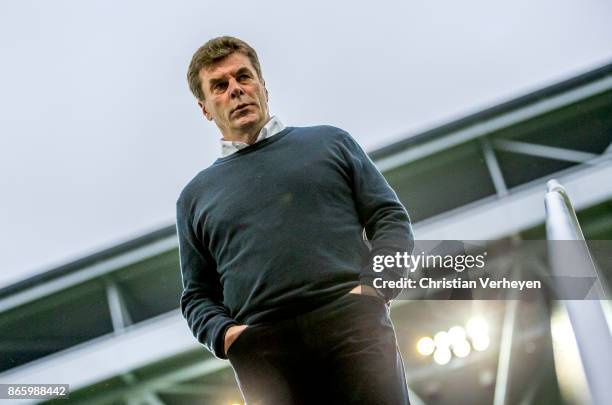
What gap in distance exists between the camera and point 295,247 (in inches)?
55.5

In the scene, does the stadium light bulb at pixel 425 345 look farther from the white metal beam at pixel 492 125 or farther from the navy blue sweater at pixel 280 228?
the navy blue sweater at pixel 280 228

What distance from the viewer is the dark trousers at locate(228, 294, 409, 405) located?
4.20ft

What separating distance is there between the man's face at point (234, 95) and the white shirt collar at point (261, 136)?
3cm

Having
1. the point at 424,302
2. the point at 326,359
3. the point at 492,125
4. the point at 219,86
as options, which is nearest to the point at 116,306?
the point at 424,302

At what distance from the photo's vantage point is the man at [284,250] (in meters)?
1.31

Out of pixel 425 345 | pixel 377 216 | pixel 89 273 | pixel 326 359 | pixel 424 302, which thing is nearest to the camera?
pixel 326 359

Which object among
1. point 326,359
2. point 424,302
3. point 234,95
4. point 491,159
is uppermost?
point 491,159

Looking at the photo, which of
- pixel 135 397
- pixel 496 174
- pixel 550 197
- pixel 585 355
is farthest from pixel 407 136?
pixel 585 355

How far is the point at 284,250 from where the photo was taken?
1410 mm

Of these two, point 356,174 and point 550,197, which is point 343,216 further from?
point 550,197

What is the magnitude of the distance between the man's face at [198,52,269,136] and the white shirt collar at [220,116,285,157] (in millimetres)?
30

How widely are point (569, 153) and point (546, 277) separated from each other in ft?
5.68

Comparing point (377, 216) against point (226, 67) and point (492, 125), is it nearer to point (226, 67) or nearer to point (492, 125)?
point (226, 67)

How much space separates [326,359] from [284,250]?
0.25 meters
